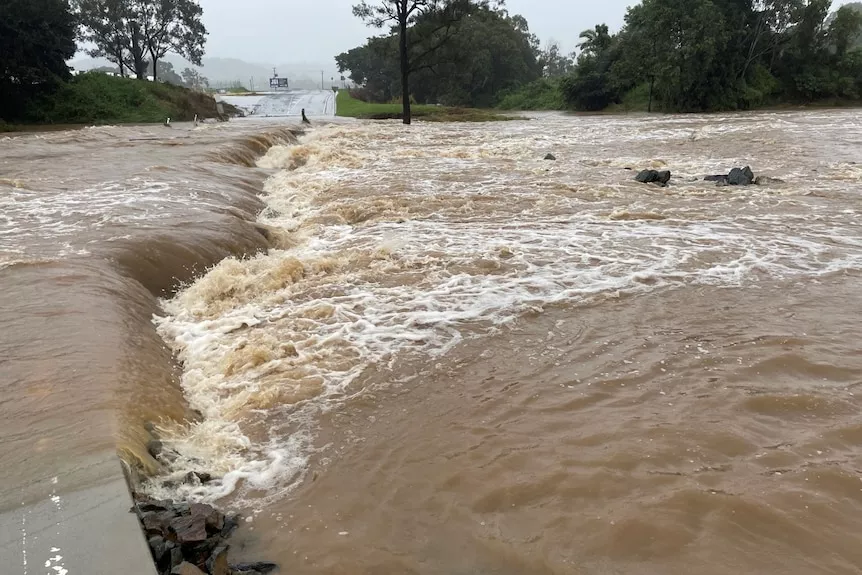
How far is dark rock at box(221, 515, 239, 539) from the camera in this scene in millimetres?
2811

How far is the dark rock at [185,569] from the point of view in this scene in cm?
232

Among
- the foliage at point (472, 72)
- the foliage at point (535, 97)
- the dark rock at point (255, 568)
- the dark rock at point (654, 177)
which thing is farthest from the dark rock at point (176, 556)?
the foliage at point (535, 97)

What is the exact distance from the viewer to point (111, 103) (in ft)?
108

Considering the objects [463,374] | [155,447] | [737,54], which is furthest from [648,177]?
[737,54]

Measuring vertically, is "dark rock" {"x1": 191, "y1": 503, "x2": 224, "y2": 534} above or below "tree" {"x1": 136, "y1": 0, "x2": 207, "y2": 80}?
below

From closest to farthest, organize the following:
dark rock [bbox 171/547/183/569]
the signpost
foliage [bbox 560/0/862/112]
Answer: dark rock [bbox 171/547/183/569], foliage [bbox 560/0/862/112], the signpost

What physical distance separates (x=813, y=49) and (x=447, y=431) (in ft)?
157

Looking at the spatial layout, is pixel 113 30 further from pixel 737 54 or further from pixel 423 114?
pixel 737 54

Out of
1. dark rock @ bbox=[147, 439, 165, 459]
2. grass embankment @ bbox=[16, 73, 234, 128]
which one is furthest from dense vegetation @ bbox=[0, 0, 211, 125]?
dark rock @ bbox=[147, 439, 165, 459]

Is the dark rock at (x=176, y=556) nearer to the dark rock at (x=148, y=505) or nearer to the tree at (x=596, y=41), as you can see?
the dark rock at (x=148, y=505)

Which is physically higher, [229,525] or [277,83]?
[277,83]

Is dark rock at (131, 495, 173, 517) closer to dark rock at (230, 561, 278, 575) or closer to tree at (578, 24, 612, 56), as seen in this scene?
dark rock at (230, 561, 278, 575)

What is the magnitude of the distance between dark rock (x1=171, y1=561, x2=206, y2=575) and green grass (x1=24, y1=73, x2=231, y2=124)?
3413 cm

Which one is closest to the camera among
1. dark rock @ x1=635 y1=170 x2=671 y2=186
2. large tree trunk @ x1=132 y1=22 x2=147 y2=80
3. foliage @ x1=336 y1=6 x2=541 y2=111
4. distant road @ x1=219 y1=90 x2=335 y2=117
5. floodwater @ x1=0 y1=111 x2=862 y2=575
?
floodwater @ x1=0 y1=111 x2=862 y2=575
